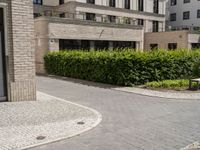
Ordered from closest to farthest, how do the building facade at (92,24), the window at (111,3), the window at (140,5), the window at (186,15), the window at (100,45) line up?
the building facade at (92,24) → the window at (100,45) → the window at (111,3) → the window at (140,5) → the window at (186,15)

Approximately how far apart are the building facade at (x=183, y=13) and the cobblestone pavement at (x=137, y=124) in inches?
1517

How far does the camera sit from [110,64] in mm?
14203

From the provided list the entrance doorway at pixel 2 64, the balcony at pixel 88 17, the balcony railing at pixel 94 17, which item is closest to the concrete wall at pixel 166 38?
the balcony railing at pixel 94 17

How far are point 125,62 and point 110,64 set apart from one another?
1064 mm

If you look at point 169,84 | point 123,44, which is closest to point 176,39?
point 123,44

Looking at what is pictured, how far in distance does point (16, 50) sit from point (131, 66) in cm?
→ 640

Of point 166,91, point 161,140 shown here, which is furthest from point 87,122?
point 166,91

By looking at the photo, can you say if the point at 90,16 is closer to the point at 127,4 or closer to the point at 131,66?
the point at 127,4

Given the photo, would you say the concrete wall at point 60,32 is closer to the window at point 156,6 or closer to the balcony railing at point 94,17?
the balcony railing at point 94,17

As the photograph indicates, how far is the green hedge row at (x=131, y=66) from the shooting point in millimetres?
13555

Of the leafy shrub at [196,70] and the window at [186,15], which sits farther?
the window at [186,15]

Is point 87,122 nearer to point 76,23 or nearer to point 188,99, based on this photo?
point 188,99

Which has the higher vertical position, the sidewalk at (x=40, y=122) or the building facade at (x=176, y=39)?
the building facade at (x=176, y=39)

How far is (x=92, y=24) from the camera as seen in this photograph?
25.2 m
